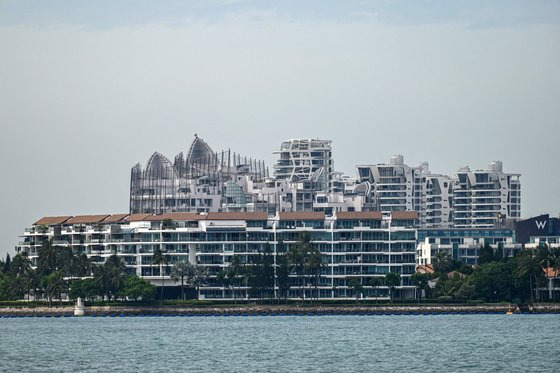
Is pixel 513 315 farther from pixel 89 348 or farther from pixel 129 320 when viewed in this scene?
pixel 89 348

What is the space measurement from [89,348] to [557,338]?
41.3 m

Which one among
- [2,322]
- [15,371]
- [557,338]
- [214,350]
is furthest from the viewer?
A: [2,322]

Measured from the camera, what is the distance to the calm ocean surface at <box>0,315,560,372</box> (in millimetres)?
111688

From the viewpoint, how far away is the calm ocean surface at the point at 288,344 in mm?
111688

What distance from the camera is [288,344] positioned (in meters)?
136

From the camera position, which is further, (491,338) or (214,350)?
(491,338)

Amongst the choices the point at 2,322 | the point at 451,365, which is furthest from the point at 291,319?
the point at 451,365

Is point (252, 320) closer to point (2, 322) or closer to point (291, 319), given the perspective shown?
point (291, 319)

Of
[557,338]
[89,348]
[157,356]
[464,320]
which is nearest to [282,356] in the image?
[157,356]

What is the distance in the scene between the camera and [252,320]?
194750 mm

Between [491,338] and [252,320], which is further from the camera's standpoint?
[252,320]

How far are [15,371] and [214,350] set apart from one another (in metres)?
24.8

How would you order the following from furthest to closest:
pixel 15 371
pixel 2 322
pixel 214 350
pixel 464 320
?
pixel 2 322 < pixel 464 320 < pixel 214 350 < pixel 15 371

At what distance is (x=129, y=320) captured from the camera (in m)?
197
